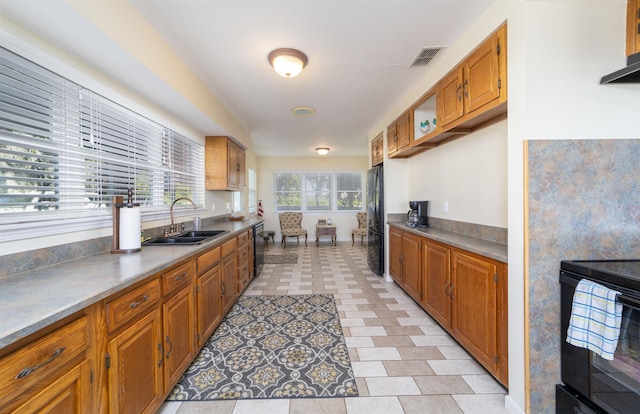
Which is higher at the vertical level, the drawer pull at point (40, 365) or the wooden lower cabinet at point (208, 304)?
the drawer pull at point (40, 365)

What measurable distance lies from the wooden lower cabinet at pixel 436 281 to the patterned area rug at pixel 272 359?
97 centimetres

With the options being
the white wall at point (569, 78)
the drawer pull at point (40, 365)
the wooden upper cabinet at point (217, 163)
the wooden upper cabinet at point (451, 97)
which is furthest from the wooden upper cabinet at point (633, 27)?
the wooden upper cabinet at point (217, 163)

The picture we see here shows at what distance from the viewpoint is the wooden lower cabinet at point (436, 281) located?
7.75 ft

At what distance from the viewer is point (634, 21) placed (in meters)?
1.48

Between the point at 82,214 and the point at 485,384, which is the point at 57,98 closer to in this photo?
the point at 82,214

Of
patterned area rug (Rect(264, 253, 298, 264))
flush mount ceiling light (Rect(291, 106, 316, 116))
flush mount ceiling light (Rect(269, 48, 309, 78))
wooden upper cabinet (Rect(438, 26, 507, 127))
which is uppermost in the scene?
flush mount ceiling light (Rect(291, 106, 316, 116))

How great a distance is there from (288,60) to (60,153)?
1.78m

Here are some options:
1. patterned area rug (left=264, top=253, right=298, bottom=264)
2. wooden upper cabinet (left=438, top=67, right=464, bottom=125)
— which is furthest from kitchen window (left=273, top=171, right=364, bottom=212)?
wooden upper cabinet (left=438, top=67, right=464, bottom=125)

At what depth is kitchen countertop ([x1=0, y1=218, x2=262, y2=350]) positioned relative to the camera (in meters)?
0.81

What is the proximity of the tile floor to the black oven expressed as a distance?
447mm

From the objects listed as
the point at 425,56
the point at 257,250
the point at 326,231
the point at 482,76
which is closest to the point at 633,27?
the point at 482,76

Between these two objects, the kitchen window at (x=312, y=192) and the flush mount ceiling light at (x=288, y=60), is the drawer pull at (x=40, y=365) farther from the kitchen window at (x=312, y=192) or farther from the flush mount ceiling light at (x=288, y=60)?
the kitchen window at (x=312, y=192)

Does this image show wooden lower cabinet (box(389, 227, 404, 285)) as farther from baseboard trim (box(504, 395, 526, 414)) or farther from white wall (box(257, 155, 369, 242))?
white wall (box(257, 155, 369, 242))

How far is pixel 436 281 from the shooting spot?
A: 101 inches
